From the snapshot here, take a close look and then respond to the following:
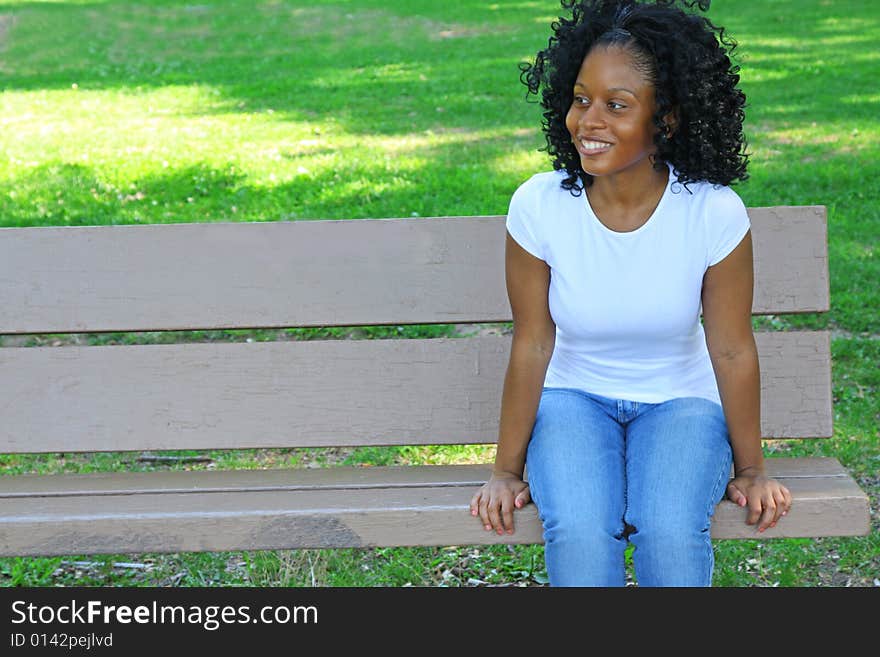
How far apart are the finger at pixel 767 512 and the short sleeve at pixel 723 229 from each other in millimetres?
505

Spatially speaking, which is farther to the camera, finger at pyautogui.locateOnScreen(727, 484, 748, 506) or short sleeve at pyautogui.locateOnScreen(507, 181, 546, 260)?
short sleeve at pyautogui.locateOnScreen(507, 181, 546, 260)

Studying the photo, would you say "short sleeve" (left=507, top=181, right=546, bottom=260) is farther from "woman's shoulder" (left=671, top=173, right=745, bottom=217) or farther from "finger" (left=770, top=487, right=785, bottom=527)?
"finger" (left=770, top=487, right=785, bottom=527)

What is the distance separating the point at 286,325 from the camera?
3344 mm

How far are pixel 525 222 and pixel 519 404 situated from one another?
1.31 feet

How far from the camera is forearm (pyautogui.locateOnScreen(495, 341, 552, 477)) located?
2.90 m

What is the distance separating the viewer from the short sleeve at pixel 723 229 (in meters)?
2.82

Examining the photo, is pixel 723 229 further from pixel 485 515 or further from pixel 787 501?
pixel 485 515

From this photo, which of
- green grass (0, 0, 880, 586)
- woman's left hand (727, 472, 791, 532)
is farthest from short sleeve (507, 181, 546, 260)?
green grass (0, 0, 880, 586)

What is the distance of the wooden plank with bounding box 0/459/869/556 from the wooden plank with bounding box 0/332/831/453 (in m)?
0.43

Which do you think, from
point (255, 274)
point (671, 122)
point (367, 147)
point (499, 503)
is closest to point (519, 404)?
point (499, 503)

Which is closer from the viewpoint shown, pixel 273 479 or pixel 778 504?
pixel 778 504

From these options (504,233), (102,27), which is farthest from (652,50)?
(102,27)
